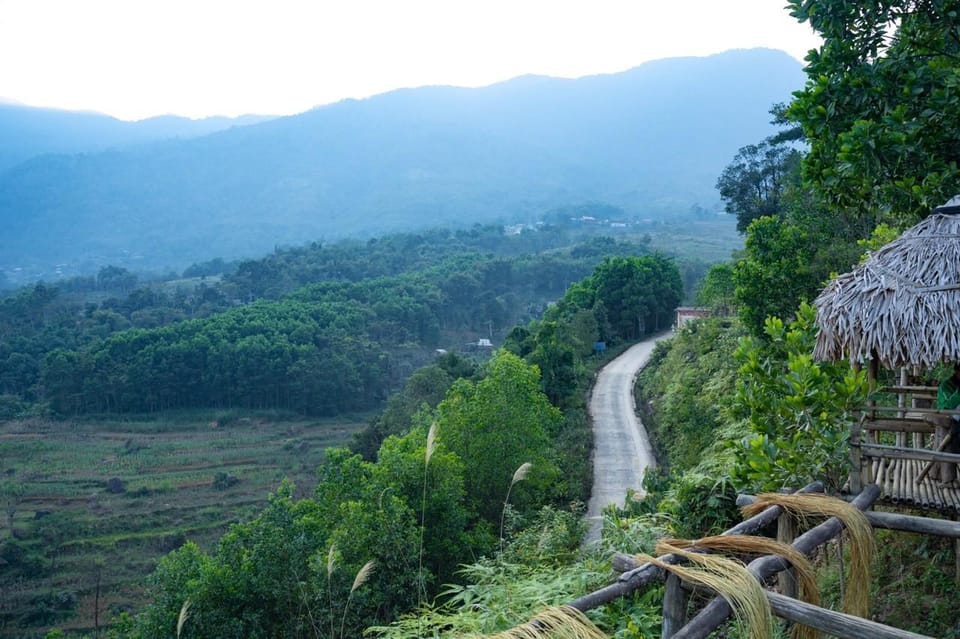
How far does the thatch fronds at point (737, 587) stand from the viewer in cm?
277

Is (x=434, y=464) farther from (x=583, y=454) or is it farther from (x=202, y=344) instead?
(x=202, y=344)

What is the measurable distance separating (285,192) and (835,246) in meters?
188

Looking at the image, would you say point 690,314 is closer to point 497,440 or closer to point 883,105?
point 497,440

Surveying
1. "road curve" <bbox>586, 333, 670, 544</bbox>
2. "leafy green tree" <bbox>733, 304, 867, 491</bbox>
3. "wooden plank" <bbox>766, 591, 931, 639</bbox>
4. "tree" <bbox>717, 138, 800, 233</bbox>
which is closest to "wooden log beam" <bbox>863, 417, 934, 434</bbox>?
"leafy green tree" <bbox>733, 304, 867, 491</bbox>

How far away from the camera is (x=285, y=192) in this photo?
189 m

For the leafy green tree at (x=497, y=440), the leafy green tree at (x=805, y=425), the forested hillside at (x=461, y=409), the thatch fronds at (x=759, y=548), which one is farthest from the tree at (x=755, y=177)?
the thatch fronds at (x=759, y=548)

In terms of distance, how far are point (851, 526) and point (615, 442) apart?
15.0 metres

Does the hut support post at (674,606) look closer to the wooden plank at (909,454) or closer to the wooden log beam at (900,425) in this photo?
the wooden plank at (909,454)

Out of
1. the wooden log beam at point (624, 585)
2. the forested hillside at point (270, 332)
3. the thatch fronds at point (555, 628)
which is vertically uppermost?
the thatch fronds at point (555, 628)

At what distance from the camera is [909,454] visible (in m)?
3.90

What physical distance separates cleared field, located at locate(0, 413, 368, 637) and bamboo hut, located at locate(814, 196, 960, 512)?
21.8 metres

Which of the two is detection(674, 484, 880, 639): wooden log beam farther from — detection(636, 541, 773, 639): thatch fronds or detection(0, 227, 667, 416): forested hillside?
detection(0, 227, 667, 416): forested hillside

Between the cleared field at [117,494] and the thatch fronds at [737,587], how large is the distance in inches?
865

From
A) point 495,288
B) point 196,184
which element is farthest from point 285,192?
point 495,288
